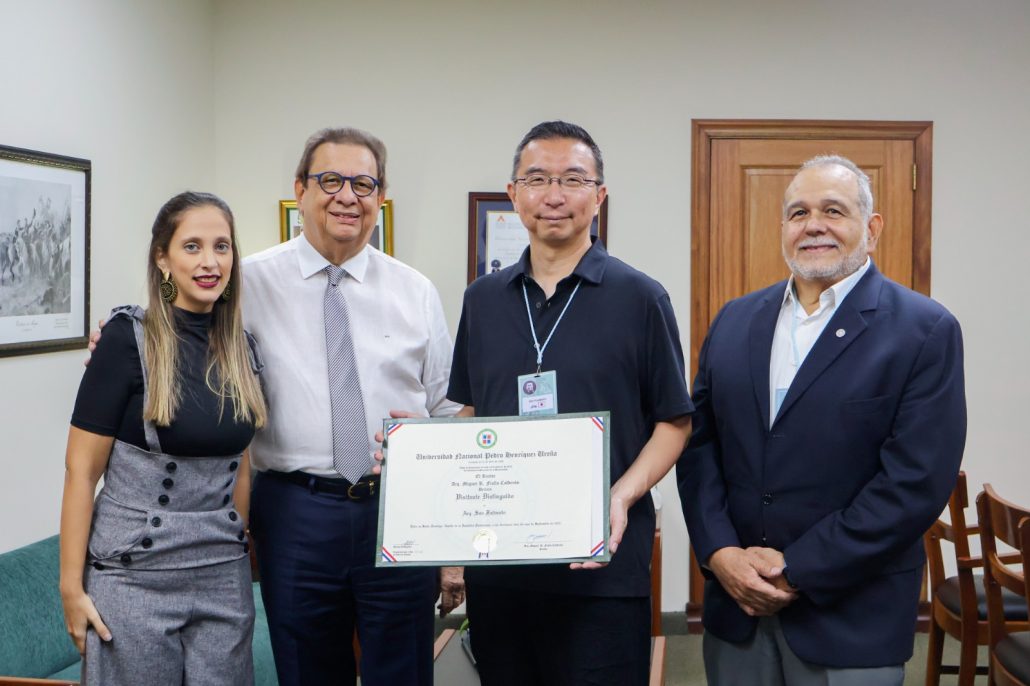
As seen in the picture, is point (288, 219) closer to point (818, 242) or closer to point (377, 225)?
point (377, 225)

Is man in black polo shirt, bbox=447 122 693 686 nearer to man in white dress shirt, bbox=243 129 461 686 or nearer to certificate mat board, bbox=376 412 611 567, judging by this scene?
certificate mat board, bbox=376 412 611 567

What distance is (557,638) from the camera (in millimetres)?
1808

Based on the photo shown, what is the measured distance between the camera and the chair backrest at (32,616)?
8.09 feet

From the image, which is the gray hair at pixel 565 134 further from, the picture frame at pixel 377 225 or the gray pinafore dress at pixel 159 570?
the picture frame at pixel 377 225

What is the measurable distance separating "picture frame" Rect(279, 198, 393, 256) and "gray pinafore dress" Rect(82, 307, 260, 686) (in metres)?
2.26

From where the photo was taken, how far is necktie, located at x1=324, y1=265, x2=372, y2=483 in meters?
2.10

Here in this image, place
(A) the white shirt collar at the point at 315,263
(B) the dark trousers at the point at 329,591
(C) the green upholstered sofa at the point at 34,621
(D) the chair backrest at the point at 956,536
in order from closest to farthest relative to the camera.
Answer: (B) the dark trousers at the point at 329,591
(A) the white shirt collar at the point at 315,263
(C) the green upholstered sofa at the point at 34,621
(D) the chair backrest at the point at 956,536

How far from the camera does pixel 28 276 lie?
287 centimetres

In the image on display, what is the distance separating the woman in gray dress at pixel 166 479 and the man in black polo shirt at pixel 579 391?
553 millimetres

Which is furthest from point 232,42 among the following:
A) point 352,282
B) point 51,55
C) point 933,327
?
point 933,327


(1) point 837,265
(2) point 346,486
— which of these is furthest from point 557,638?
(1) point 837,265

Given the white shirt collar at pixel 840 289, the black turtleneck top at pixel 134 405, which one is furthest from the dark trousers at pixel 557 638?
the white shirt collar at pixel 840 289

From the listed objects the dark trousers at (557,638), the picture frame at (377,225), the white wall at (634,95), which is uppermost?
the white wall at (634,95)

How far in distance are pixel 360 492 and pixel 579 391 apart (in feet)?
1.94
